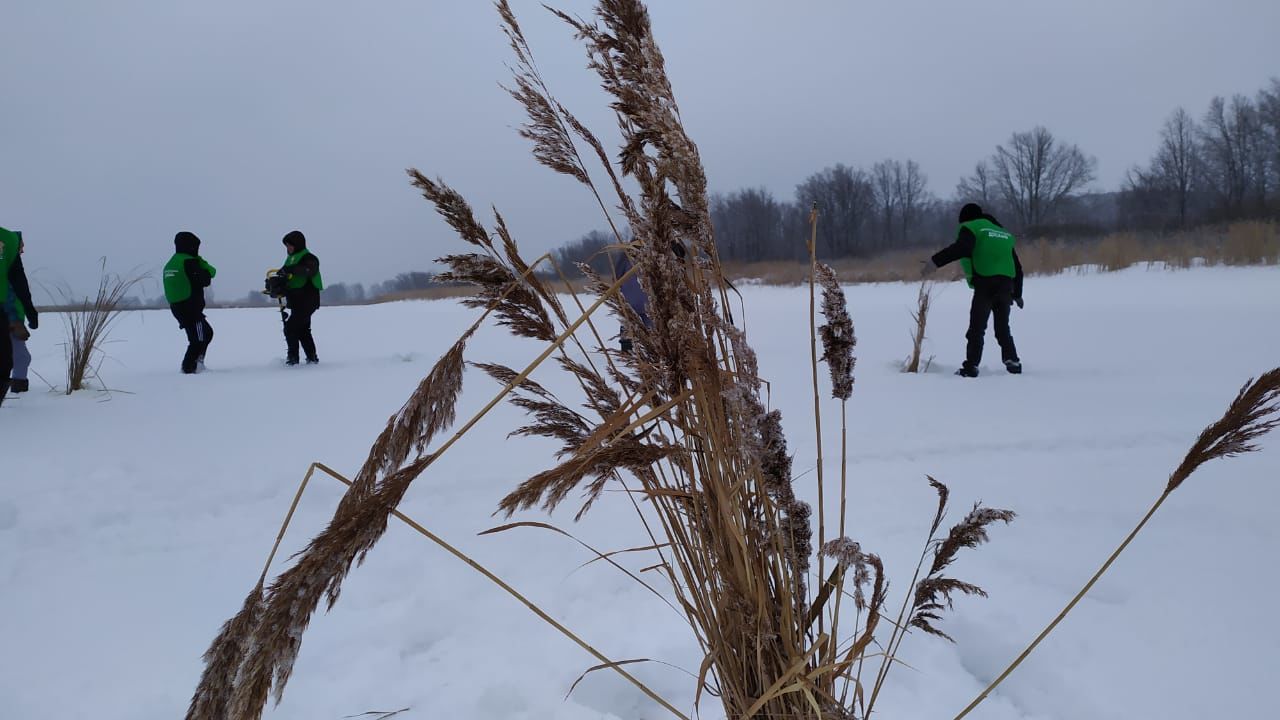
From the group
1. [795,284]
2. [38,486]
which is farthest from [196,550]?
[795,284]

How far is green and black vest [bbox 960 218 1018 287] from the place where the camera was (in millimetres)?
6211

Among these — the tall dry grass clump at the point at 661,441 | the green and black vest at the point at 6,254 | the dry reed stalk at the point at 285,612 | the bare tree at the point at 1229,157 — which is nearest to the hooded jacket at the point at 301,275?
the green and black vest at the point at 6,254

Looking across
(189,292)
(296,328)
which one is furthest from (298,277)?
(189,292)

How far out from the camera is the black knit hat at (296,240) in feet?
25.5

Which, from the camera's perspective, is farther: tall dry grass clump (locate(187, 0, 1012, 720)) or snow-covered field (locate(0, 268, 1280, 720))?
snow-covered field (locate(0, 268, 1280, 720))

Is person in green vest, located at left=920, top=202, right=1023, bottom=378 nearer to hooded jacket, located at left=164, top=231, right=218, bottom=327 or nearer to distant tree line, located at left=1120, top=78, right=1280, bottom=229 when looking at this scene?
hooded jacket, located at left=164, top=231, right=218, bottom=327

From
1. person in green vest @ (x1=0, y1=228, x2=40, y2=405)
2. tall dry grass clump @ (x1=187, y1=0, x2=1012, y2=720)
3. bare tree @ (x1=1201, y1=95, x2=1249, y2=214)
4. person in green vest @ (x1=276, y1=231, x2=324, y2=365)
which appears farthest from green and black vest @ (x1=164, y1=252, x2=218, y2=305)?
bare tree @ (x1=1201, y1=95, x2=1249, y2=214)

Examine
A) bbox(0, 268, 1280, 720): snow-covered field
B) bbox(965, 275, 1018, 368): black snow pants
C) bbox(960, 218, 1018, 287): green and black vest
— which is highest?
bbox(960, 218, 1018, 287): green and black vest

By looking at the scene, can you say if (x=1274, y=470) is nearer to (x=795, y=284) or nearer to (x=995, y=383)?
(x=995, y=383)

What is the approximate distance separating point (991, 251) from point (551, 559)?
5.60 meters

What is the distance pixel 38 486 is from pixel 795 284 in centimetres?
1984

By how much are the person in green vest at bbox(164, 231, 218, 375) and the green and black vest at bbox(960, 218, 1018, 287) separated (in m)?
8.11

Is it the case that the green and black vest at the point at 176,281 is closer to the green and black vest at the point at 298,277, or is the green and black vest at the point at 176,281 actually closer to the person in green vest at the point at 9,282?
the green and black vest at the point at 298,277

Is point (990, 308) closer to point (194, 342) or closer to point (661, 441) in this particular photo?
point (661, 441)
